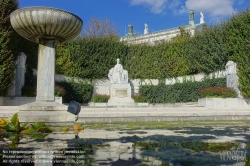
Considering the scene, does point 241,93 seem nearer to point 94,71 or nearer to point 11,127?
point 94,71

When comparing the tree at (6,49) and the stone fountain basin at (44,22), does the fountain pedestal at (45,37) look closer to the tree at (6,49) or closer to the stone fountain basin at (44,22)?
the stone fountain basin at (44,22)

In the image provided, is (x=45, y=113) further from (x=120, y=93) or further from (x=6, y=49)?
(x=120, y=93)

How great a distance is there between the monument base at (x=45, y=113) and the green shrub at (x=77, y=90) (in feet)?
40.7

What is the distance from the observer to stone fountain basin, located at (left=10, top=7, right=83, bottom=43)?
17.5ft

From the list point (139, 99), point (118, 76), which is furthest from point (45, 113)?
point (139, 99)

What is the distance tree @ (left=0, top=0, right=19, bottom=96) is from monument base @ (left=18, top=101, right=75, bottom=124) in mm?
8205

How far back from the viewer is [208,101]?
13336 millimetres

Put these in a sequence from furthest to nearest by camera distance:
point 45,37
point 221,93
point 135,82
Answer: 1. point 135,82
2. point 221,93
3. point 45,37

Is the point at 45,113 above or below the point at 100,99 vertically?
below

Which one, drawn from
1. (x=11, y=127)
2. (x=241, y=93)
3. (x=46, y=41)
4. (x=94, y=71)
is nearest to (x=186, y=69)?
(x=241, y=93)

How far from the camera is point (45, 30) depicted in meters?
5.80

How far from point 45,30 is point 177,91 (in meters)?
15.5

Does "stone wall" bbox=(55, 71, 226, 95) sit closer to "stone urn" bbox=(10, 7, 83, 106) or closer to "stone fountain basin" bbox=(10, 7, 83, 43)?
"stone urn" bbox=(10, 7, 83, 106)

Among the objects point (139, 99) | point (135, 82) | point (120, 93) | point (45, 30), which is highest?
point (45, 30)
